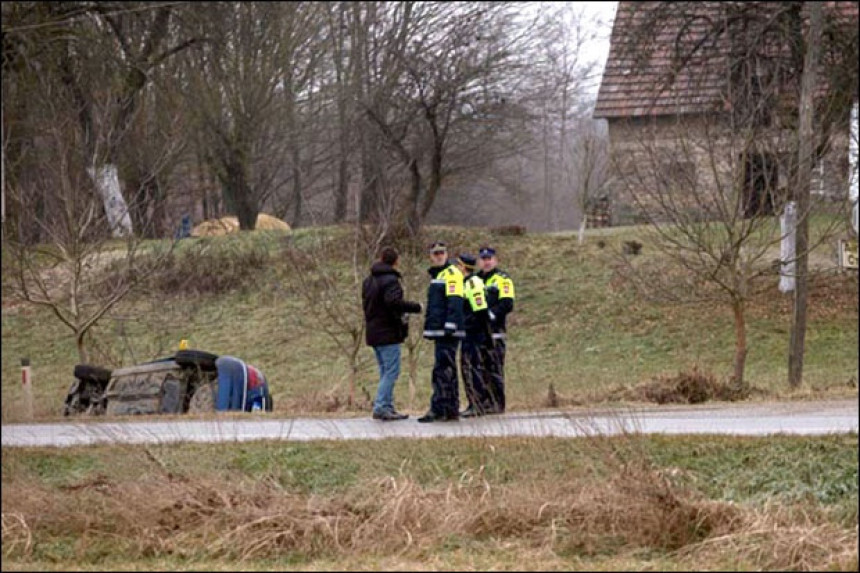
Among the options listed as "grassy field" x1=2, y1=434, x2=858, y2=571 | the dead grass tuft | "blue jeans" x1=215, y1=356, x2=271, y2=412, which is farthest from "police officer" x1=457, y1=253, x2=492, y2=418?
"blue jeans" x1=215, y1=356, x2=271, y2=412

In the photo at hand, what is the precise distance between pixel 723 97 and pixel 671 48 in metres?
7.45

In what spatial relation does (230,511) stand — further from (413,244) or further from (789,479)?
(413,244)

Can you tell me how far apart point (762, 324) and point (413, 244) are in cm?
843

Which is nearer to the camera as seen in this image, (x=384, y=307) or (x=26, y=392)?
(x=384, y=307)

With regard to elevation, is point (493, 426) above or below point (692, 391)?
above

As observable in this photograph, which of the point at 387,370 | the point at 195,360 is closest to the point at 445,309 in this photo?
the point at 387,370

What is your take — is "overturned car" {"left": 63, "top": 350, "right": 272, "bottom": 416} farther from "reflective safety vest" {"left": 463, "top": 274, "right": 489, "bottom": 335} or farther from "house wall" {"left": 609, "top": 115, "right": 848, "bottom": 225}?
"house wall" {"left": 609, "top": 115, "right": 848, "bottom": 225}

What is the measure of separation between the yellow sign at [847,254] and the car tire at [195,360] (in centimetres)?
1417

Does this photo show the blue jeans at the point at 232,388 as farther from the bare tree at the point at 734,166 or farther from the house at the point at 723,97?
the house at the point at 723,97

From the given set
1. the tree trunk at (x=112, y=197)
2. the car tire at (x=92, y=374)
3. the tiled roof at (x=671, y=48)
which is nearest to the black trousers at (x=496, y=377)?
the car tire at (x=92, y=374)

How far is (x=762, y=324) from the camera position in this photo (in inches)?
1235

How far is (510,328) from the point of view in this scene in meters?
33.3

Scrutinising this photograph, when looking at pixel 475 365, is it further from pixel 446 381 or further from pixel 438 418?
pixel 438 418

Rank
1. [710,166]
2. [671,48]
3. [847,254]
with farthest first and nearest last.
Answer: [671,48]
[847,254]
[710,166]
